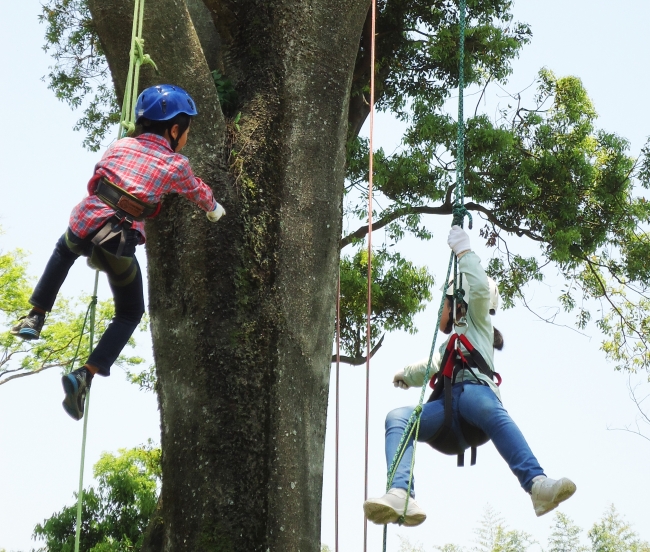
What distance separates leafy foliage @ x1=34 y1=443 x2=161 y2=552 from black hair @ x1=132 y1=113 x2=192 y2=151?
6411 mm

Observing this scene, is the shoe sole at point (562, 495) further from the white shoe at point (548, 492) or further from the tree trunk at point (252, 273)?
the tree trunk at point (252, 273)

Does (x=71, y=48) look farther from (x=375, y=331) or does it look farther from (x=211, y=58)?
(x=211, y=58)

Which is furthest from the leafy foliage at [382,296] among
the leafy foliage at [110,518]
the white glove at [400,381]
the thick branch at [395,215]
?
the white glove at [400,381]

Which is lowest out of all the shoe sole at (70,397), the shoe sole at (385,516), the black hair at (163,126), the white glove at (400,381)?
the shoe sole at (385,516)

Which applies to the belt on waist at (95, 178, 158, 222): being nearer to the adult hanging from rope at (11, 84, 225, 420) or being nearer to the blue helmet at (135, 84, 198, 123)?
the adult hanging from rope at (11, 84, 225, 420)

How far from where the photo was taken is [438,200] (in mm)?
9453

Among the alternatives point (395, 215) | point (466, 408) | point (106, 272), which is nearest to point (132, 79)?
point (106, 272)

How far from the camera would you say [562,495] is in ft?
11.1

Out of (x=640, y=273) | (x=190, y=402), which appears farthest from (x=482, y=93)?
(x=190, y=402)

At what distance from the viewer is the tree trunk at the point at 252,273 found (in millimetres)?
3416

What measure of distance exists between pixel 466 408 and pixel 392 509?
0.59 meters

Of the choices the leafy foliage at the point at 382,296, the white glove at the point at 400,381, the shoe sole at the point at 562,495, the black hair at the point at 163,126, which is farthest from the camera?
the leafy foliage at the point at 382,296

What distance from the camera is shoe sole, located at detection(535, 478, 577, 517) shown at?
3.36 metres

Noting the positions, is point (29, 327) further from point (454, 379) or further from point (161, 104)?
point (454, 379)
